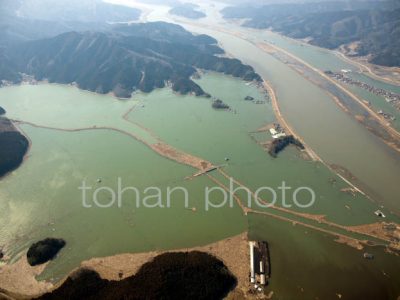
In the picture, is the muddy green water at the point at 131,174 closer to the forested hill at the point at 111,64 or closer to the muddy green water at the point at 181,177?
the muddy green water at the point at 181,177

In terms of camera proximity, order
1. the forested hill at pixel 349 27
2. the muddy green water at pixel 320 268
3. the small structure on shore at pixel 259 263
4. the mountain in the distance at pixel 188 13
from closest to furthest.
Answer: the muddy green water at pixel 320 268 → the small structure on shore at pixel 259 263 → the forested hill at pixel 349 27 → the mountain in the distance at pixel 188 13

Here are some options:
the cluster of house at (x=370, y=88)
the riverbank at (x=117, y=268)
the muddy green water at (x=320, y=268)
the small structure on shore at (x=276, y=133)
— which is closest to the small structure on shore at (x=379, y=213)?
the muddy green water at (x=320, y=268)

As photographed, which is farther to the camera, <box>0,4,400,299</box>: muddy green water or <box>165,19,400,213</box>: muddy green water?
<box>165,19,400,213</box>: muddy green water

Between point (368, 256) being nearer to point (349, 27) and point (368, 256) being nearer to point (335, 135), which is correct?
point (335, 135)

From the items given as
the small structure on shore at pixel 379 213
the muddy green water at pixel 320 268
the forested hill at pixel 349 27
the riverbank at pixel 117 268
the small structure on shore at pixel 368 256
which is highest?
the forested hill at pixel 349 27

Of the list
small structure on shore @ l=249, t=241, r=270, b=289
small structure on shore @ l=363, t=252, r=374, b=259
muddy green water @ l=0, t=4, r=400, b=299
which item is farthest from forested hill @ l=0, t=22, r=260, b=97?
small structure on shore @ l=363, t=252, r=374, b=259

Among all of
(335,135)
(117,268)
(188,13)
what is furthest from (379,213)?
(188,13)

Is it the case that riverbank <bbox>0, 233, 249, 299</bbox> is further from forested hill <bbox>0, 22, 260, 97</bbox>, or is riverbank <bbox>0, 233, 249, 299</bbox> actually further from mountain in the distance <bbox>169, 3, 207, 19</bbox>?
mountain in the distance <bbox>169, 3, 207, 19</bbox>
